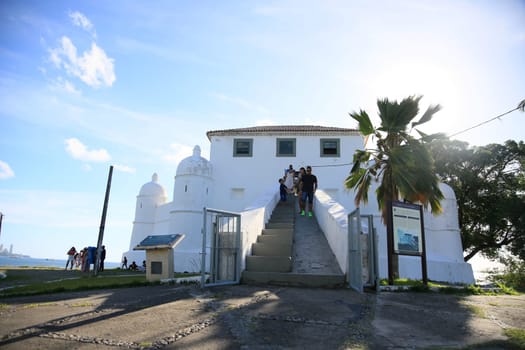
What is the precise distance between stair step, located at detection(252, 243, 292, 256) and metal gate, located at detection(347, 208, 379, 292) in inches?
75.6

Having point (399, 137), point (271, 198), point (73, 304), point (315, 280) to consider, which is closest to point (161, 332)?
point (73, 304)

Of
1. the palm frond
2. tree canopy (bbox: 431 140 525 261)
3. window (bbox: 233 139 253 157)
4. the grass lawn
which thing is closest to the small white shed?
the grass lawn

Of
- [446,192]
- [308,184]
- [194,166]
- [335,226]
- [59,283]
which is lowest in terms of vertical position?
[59,283]

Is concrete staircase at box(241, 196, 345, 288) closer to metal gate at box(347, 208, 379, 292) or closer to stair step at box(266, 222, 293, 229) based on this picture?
stair step at box(266, 222, 293, 229)

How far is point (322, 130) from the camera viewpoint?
24.7 m

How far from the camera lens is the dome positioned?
22.3 meters

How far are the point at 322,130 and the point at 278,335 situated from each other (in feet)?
70.3

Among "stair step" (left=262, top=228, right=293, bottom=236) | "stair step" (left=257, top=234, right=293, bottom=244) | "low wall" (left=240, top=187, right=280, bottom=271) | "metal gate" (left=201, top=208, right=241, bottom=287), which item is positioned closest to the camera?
"metal gate" (left=201, top=208, right=241, bottom=287)

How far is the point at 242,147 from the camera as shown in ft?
82.4

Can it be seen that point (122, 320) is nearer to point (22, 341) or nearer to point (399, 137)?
point (22, 341)

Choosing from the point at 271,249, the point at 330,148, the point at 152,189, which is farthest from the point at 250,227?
the point at 152,189

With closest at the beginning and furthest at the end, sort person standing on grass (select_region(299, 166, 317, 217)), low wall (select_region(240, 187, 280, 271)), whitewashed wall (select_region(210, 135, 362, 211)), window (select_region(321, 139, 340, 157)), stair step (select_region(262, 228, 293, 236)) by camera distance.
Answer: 1. low wall (select_region(240, 187, 280, 271))
2. stair step (select_region(262, 228, 293, 236))
3. person standing on grass (select_region(299, 166, 317, 217))
4. whitewashed wall (select_region(210, 135, 362, 211))
5. window (select_region(321, 139, 340, 157))

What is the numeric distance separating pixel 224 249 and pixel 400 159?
587 centimetres

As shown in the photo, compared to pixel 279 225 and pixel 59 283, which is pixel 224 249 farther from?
pixel 59 283
